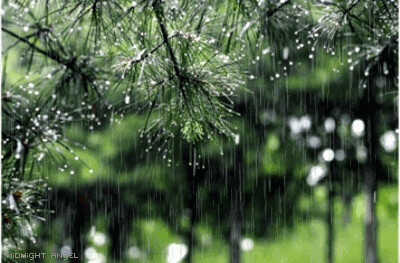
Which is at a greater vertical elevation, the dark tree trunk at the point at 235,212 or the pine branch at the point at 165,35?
the pine branch at the point at 165,35

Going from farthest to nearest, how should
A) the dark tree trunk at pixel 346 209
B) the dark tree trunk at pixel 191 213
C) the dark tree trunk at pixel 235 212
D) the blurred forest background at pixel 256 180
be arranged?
the dark tree trunk at pixel 346 209 → the dark tree trunk at pixel 191 213 → the dark tree trunk at pixel 235 212 → the blurred forest background at pixel 256 180

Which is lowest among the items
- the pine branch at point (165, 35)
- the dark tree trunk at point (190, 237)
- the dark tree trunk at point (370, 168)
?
the dark tree trunk at point (190, 237)

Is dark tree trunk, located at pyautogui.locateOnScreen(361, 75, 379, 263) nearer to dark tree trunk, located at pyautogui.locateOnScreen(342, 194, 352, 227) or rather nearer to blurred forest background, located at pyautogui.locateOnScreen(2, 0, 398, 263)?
blurred forest background, located at pyautogui.locateOnScreen(2, 0, 398, 263)

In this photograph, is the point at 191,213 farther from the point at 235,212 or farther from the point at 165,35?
the point at 165,35

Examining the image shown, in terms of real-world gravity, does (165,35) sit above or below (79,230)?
above

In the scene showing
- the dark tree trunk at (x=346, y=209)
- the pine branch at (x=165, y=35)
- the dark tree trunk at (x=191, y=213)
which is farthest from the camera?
the dark tree trunk at (x=346, y=209)

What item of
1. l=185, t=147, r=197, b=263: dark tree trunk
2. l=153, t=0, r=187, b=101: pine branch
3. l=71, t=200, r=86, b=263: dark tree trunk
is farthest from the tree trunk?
l=153, t=0, r=187, b=101: pine branch

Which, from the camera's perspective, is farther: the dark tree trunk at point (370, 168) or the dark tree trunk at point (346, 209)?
the dark tree trunk at point (346, 209)

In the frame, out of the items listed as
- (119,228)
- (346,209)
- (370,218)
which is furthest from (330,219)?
(119,228)

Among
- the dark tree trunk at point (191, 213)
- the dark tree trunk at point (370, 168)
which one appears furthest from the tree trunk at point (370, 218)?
the dark tree trunk at point (191, 213)

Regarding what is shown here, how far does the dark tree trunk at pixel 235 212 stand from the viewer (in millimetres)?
3625

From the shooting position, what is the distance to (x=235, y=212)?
3770 mm

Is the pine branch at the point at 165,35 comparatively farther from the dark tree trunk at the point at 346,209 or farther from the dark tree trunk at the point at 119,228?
the dark tree trunk at the point at 346,209

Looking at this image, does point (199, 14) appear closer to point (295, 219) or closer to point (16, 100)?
point (16, 100)
